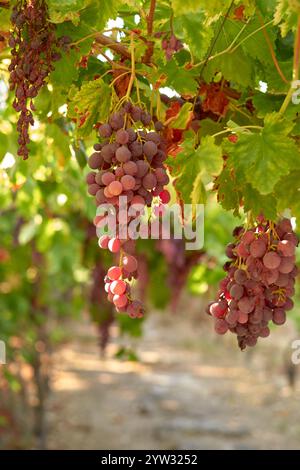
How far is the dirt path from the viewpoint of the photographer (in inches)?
372

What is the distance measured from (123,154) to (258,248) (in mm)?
384

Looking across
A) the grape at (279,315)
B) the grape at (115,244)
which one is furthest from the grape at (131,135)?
the grape at (279,315)

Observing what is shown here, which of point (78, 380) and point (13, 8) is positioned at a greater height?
point (13, 8)

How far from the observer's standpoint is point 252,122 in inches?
75.4

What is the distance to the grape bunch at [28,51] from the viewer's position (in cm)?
156

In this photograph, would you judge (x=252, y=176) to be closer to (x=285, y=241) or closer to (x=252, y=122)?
(x=285, y=241)

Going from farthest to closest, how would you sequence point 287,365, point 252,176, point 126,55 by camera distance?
1. point 287,365
2. point 126,55
3. point 252,176

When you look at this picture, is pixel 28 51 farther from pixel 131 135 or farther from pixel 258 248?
pixel 258 248

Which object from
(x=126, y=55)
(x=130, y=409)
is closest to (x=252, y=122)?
(x=126, y=55)

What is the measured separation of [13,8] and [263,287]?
86cm

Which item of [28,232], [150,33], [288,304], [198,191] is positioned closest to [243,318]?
[288,304]

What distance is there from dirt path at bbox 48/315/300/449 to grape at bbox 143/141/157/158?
790 cm

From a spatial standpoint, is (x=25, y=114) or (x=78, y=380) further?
(x=78, y=380)

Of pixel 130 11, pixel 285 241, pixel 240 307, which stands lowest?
pixel 240 307
